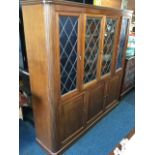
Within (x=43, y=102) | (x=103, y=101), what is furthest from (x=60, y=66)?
(x=103, y=101)

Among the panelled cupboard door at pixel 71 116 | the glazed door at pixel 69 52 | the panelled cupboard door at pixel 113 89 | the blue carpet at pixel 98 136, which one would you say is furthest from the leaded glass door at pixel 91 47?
the blue carpet at pixel 98 136

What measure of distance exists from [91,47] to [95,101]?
32.0 inches

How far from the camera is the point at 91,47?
6.29 ft

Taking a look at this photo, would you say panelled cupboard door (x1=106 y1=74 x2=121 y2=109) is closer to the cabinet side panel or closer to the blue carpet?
the blue carpet

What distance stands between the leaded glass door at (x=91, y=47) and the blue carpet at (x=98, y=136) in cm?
81

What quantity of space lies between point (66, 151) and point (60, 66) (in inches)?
43.8

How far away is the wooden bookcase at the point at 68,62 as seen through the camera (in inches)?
55.4

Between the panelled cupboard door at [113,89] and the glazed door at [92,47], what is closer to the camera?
the glazed door at [92,47]

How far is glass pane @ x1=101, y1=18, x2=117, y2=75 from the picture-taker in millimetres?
2109
